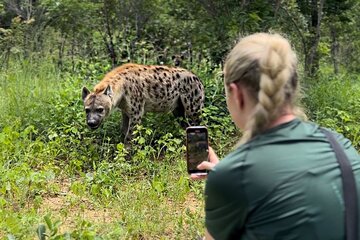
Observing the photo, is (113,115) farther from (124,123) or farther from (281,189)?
(281,189)

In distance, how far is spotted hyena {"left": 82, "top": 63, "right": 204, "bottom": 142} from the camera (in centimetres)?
641

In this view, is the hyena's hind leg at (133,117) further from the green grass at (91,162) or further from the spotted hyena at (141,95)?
the green grass at (91,162)

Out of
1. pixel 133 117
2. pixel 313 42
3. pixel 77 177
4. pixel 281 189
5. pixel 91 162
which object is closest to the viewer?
pixel 281 189

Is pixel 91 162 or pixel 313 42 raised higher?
pixel 313 42

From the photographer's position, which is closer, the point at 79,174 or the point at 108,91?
the point at 79,174

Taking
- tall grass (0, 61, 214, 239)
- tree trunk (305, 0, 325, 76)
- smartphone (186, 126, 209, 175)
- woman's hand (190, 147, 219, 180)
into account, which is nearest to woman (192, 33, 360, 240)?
woman's hand (190, 147, 219, 180)

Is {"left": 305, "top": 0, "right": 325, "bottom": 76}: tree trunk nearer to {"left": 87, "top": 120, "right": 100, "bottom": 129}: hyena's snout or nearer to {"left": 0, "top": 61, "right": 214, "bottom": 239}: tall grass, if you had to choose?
{"left": 0, "top": 61, "right": 214, "bottom": 239}: tall grass

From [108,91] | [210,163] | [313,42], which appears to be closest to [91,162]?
[108,91]

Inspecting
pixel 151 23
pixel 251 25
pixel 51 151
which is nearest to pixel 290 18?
pixel 251 25

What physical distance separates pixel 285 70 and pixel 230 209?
48cm

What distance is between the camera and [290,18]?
9000 mm

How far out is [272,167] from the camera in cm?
178

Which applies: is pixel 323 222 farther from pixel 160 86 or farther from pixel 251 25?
pixel 251 25

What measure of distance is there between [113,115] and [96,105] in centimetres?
92
